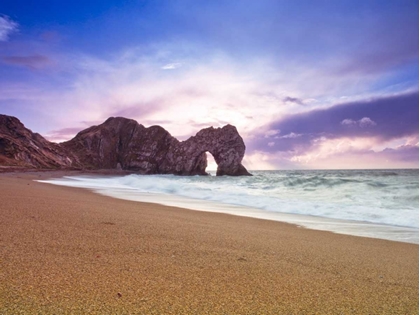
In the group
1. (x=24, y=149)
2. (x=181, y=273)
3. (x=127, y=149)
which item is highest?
(x=127, y=149)

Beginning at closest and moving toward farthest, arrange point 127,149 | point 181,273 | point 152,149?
1. point 181,273
2. point 152,149
3. point 127,149

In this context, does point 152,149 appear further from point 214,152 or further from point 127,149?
point 214,152

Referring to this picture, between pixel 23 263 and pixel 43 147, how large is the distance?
274 ft

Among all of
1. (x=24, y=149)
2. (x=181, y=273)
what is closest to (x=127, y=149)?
(x=24, y=149)

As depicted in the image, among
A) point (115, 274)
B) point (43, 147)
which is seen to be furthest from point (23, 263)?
point (43, 147)

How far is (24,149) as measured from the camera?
6366cm

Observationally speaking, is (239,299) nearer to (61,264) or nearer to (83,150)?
(61,264)

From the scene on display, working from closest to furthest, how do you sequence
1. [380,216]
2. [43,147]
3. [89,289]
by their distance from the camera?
[89,289] < [380,216] < [43,147]

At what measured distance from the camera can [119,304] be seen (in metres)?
1.91

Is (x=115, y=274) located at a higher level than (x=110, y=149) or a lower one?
lower

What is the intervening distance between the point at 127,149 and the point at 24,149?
4781 cm

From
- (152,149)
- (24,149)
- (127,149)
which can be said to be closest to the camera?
(24,149)

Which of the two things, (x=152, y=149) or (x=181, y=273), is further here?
(x=152, y=149)

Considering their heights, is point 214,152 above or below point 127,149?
below
